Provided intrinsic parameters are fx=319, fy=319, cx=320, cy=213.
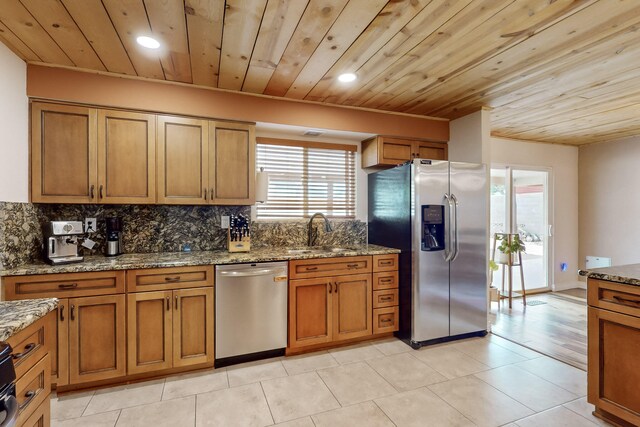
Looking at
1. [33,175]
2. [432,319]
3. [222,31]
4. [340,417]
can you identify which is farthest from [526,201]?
[33,175]

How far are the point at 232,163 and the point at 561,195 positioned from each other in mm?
5294

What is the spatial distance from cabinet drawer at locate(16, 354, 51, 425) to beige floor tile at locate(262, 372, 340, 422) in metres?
1.25

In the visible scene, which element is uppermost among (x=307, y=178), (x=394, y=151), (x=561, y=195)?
(x=394, y=151)

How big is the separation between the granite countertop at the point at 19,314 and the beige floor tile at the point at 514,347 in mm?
3529

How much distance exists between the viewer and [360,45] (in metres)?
2.19

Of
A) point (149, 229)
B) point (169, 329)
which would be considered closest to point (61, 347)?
point (169, 329)

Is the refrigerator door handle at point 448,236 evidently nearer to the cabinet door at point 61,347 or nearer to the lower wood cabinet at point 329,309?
the lower wood cabinet at point 329,309

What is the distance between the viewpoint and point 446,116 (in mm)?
3738

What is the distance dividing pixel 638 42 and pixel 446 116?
172cm

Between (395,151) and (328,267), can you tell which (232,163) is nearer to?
(328,267)

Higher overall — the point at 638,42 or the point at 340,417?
the point at 638,42

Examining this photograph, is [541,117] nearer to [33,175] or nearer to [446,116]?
[446,116]

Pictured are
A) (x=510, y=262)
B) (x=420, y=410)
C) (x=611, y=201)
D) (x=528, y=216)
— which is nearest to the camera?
(x=420, y=410)

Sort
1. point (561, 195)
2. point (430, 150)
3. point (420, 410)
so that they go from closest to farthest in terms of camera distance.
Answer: point (420, 410) < point (430, 150) < point (561, 195)
